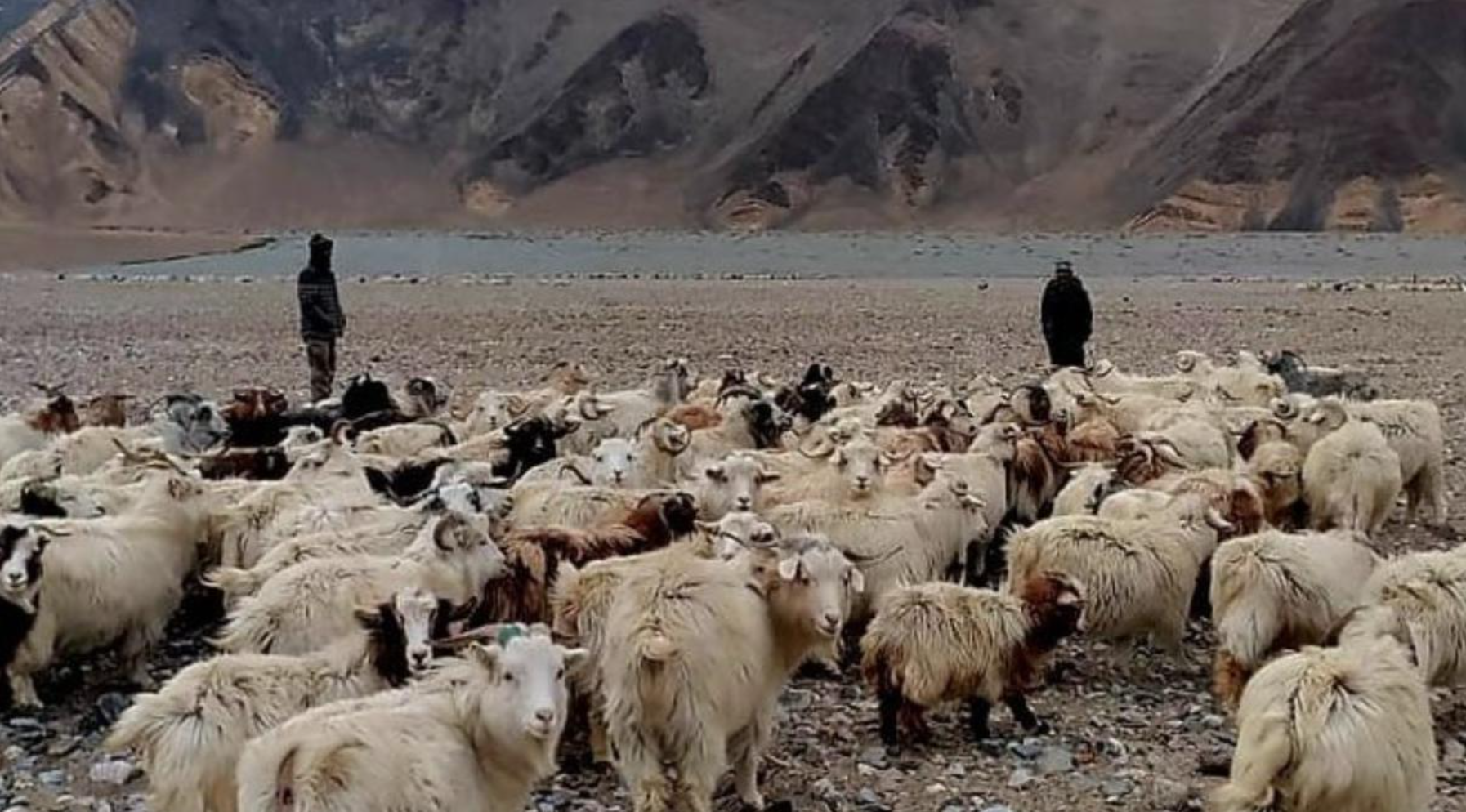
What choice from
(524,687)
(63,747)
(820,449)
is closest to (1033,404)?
(820,449)

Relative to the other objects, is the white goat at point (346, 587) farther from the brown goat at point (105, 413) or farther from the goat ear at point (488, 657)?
the brown goat at point (105, 413)

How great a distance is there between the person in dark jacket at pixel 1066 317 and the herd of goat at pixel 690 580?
494 cm

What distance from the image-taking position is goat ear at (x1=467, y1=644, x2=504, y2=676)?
6559 mm

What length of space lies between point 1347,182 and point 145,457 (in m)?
106

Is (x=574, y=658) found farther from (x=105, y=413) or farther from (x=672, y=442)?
(x=105, y=413)

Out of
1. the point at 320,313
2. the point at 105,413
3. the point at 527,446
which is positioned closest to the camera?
the point at 527,446

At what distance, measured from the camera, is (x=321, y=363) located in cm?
1878

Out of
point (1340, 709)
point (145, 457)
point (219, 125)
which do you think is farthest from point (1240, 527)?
point (219, 125)

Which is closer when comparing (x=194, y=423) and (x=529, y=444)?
(x=529, y=444)

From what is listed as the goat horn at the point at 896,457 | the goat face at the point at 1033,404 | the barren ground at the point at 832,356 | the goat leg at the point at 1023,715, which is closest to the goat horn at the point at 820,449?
the goat horn at the point at 896,457

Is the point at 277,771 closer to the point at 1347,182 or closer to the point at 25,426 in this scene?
the point at 25,426

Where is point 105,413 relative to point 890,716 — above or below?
above

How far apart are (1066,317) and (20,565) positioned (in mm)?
13097

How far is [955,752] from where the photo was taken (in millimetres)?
8438
